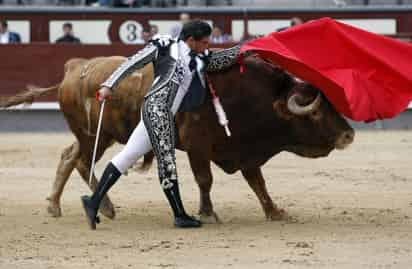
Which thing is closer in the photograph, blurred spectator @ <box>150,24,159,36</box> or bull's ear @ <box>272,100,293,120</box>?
bull's ear @ <box>272,100,293,120</box>

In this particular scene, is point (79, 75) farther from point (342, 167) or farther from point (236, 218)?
point (342, 167)

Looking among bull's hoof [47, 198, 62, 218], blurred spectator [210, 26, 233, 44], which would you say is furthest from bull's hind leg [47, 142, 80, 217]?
blurred spectator [210, 26, 233, 44]

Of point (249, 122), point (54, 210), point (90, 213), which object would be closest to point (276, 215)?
point (249, 122)

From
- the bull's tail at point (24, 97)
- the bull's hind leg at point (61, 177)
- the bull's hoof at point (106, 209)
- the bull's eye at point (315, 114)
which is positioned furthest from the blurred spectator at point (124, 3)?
the bull's eye at point (315, 114)

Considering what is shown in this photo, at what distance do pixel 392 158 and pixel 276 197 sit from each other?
2644 millimetres

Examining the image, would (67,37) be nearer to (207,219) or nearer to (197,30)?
(207,219)

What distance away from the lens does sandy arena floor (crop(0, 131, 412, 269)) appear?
17.9 feet

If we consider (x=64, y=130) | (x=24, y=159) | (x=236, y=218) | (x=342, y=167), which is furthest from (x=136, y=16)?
(x=236, y=218)

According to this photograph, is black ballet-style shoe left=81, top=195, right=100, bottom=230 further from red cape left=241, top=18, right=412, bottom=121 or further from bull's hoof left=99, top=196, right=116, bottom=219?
red cape left=241, top=18, right=412, bottom=121

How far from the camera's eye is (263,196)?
6777 mm

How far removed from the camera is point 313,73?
6.54 meters

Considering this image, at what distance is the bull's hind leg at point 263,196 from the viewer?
266 inches

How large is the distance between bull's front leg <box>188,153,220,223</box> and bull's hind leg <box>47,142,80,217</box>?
3.04ft

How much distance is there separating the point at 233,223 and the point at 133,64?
1.11 m
